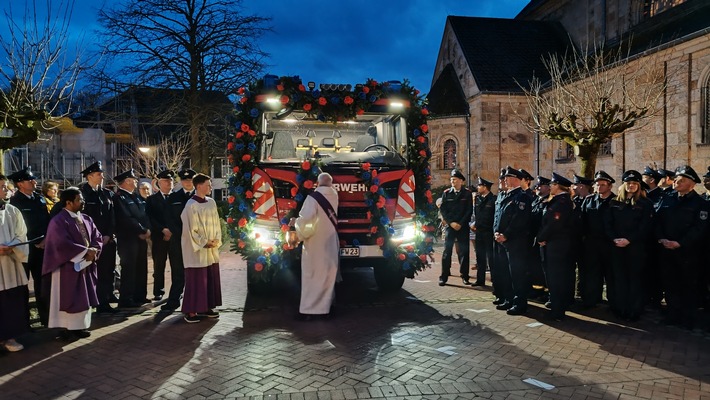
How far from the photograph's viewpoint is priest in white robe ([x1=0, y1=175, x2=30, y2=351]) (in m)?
5.31

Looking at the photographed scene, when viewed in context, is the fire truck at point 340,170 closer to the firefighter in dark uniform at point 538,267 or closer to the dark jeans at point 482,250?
the dark jeans at point 482,250

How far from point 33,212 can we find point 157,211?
1.72 meters

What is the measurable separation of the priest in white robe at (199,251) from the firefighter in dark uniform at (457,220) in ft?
14.0

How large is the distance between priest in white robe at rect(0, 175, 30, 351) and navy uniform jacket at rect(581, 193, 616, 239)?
7.21 meters

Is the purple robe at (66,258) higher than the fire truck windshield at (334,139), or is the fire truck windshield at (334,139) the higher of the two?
the fire truck windshield at (334,139)

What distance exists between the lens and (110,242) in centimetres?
733

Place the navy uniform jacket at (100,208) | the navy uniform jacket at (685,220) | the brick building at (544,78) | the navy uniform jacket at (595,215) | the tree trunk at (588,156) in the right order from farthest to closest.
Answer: the brick building at (544,78) → the tree trunk at (588,156) → the navy uniform jacket at (100,208) → the navy uniform jacket at (595,215) → the navy uniform jacket at (685,220)

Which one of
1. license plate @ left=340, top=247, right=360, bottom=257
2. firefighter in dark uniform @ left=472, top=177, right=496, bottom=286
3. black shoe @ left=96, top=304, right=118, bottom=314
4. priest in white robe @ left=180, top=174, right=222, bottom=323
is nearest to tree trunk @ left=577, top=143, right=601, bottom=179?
firefighter in dark uniform @ left=472, top=177, right=496, bottom=286

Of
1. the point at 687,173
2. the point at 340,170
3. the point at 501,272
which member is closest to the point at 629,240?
the point at 687,173

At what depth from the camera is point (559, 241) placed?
21.5ft

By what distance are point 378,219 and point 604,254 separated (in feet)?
10.6

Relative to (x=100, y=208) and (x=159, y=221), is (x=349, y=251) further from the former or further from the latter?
(x=100, y=208)


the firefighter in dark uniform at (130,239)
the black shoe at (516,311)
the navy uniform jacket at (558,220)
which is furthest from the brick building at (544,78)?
the firefighter in dark uniform at (130,239)

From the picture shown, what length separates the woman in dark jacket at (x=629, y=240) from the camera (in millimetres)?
6391
